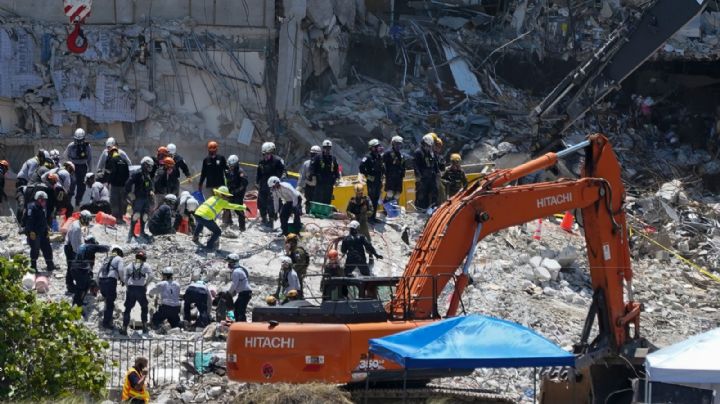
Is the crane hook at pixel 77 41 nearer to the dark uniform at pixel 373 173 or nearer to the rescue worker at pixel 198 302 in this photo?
the dark uniform at pixel 373 173

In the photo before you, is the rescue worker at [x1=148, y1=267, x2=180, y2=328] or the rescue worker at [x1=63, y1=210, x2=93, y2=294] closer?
the rescue worker at [x1=148, y1=267, x2=180, y2=328]

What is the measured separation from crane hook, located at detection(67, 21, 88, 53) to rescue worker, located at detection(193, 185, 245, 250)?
10755mm

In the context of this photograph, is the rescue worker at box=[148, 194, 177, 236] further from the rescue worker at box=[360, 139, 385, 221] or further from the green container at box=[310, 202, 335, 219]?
the rescue worker at box=[360, 139, 385, 221]

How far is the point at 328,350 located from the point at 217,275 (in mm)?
6741

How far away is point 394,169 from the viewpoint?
88.6 ft

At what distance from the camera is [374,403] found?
1784 cm

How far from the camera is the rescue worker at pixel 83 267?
2228 centimetres

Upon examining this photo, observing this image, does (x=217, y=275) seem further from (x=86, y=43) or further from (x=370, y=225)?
(x=86, y=43)

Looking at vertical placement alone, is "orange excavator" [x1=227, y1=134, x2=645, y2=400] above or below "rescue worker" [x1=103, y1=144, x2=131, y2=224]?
below

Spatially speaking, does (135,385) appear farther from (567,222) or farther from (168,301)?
(567,222)

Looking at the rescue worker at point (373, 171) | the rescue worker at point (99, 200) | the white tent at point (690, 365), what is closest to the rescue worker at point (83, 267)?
the rescue worker at point (99, 200)

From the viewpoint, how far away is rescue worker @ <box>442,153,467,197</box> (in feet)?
87.6

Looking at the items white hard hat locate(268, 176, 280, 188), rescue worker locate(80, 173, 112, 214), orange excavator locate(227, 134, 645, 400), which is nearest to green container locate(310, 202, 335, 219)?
white hard hat locate(268, 176, 280, 188)

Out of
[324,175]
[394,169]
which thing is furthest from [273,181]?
[394,169]
